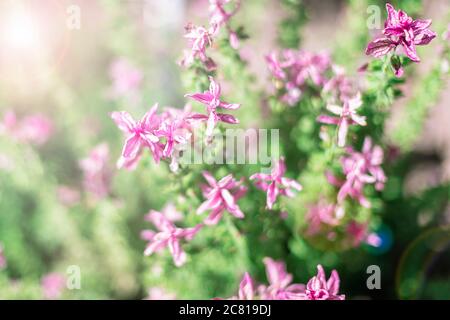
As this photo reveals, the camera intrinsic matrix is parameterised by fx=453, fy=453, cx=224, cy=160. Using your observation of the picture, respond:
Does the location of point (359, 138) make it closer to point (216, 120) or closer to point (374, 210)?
point (374, 210)

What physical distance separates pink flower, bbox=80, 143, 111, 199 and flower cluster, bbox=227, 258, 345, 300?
854 mm

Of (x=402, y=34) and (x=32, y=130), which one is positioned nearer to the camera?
(x=402, y=34)

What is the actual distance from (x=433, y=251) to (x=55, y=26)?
10.1 feet

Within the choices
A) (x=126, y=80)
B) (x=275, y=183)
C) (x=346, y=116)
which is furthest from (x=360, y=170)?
(x=126, y=80)

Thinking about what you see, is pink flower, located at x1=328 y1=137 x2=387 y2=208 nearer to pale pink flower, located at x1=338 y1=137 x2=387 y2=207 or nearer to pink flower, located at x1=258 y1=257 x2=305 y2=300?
pale pink flower, located at x1=338 y1=137 x2=387 y2=207

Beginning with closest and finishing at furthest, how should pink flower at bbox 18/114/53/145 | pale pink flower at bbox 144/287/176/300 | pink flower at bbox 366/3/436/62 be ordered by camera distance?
pink flower at bbox 366/3/436/62 < pale pink flower at bbox 144/287/176/300 < pink flower at bbox 18/114/53/145

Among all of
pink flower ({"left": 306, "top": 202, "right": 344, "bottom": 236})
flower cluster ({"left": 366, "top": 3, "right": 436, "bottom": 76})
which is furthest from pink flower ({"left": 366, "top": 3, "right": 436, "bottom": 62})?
pink flower ({"left": 306, "top": 202, "right": 344, "bottom": 236})

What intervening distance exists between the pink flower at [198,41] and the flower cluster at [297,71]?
35 cm

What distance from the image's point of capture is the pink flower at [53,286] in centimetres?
225

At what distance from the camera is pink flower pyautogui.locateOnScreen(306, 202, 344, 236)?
1.93m

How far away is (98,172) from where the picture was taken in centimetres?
201

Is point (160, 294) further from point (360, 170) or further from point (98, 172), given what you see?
point (360, 170)

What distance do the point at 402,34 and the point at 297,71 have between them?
1.68 ft

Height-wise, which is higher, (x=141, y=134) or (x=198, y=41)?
(x=198, y=41)
